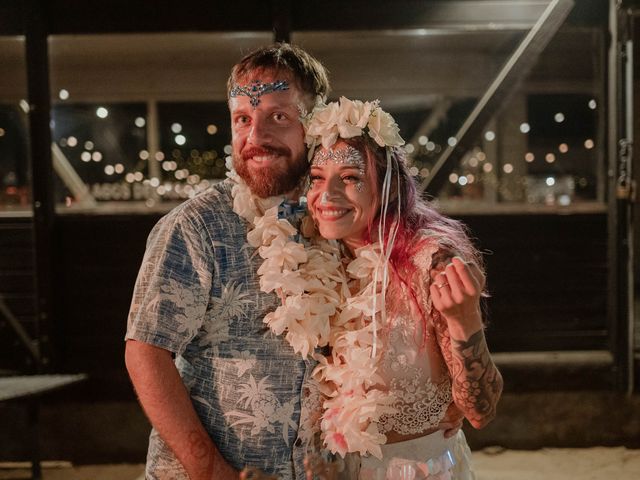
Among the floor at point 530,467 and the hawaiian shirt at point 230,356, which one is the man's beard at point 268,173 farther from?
the floor at point 530,467

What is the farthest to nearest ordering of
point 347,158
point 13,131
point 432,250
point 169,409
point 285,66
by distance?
point 13,131
point 285,66
point 347,158
point 432,250
point 169,409

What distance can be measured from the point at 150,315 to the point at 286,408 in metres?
0.48

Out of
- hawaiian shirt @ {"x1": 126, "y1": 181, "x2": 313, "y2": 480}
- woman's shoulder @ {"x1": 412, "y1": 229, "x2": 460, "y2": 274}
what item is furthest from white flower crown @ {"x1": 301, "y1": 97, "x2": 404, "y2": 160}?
hawaiian shirt @ {"x1": 126, "y1": 181, "x2": 313, "y2": 480}

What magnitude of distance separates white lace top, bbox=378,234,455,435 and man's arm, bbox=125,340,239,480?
0.54m

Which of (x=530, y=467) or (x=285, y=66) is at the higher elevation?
(x=285, y=66)

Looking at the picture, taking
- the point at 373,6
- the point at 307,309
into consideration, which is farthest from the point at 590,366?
the point at 307,309

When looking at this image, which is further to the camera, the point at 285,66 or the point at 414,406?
the point at 285,66

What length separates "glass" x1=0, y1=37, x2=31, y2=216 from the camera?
19.6 ft

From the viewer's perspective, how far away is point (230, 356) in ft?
6.72

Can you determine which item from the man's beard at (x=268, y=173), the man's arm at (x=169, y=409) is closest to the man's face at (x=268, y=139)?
the man's beard at (x=268, y=173)

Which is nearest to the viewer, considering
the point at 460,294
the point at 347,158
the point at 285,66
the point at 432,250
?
the point at 460,294

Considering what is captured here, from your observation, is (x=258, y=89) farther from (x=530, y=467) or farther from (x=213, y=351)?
(x=530, y=467)

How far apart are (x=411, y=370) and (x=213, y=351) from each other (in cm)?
60

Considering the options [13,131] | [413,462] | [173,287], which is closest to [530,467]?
[413,462]
